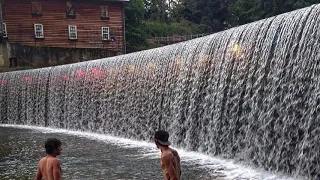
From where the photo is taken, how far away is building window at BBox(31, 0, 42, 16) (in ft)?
142

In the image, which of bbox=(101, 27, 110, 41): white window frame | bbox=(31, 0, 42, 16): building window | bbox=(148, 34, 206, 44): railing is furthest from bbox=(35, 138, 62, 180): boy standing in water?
bbox=(148, 34, 206, 44): railing

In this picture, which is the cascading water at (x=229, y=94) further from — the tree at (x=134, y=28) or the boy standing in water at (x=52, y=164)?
the tree at (x=134, y=28)

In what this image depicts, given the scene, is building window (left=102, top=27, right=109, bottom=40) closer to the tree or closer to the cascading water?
the tree

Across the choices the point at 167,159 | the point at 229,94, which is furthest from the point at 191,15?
the point at 167,159

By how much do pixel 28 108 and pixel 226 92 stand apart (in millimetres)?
17330

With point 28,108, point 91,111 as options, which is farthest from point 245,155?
point 28,108

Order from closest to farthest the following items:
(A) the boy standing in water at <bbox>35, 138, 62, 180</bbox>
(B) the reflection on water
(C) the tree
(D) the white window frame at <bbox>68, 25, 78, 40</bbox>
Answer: (A) the boy standing in water at <bbox>35, 138, 62, 180</bbox> → (B) the reflection on water → (D) the white window frame at <bbox>68, 25, 78, 40</bbox> → (C) the tree

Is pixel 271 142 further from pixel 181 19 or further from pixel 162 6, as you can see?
pixel 162 6

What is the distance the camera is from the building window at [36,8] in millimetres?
43250

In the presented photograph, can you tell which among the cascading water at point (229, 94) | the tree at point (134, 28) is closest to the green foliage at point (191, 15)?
the tree at point (134, 28)

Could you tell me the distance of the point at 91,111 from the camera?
2183 centimetres

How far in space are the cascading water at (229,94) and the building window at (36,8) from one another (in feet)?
74.9

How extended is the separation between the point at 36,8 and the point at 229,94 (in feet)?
114

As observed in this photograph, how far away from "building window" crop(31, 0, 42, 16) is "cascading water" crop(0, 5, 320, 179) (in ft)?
74.9
